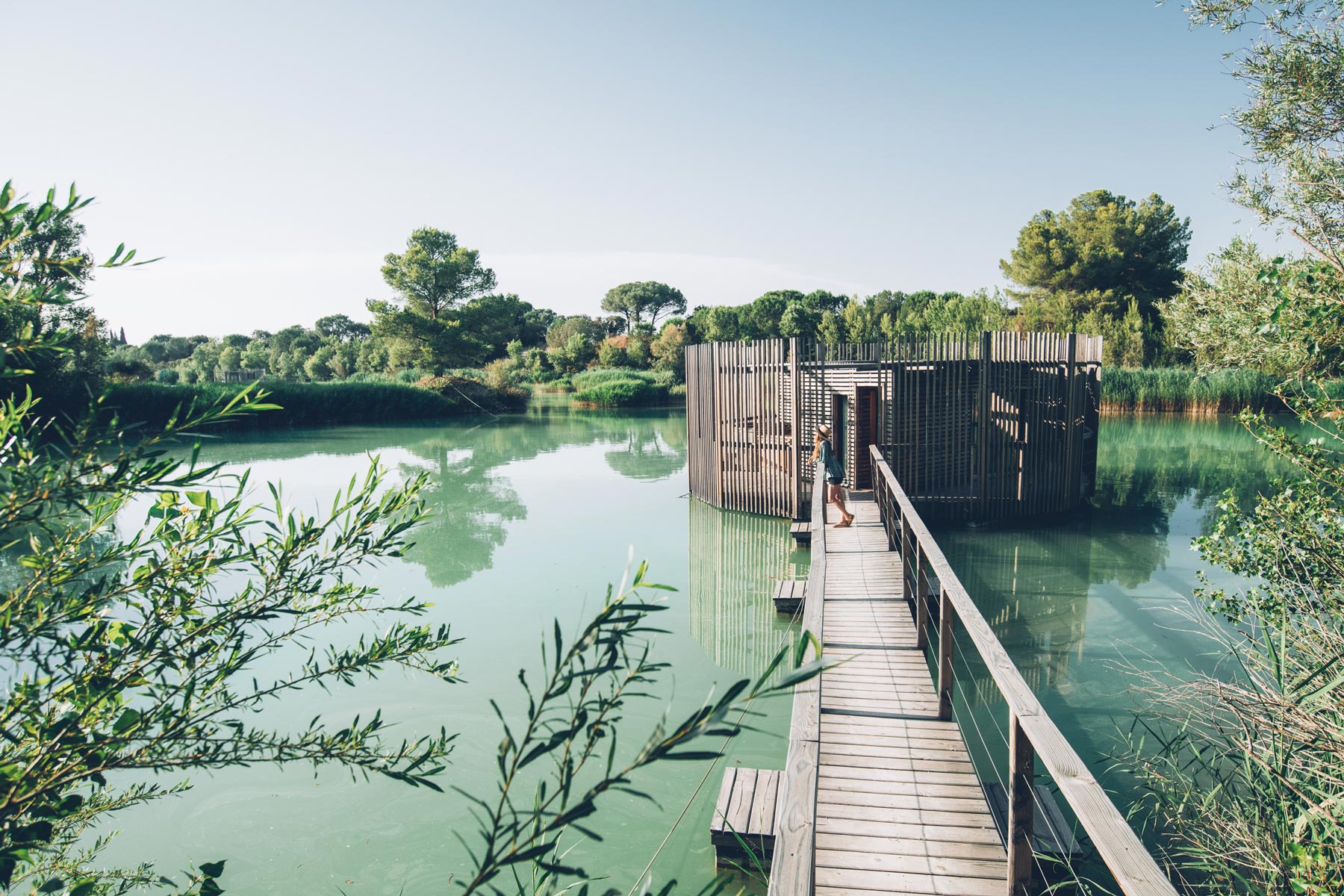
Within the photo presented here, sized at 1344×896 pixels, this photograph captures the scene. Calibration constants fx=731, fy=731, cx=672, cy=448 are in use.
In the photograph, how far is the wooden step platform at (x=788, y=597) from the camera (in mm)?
7809

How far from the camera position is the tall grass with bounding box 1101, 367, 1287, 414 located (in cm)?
2581

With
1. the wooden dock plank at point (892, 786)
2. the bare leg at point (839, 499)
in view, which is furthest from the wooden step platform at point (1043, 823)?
the bare leg at point (839, 499)

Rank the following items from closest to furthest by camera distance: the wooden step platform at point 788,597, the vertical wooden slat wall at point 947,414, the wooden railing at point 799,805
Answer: the wooden railing at point 799,805, the wooden step platform at point 788,597, the vertical wooden slat wall at point 947,414

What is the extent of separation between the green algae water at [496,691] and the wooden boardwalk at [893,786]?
738 mm

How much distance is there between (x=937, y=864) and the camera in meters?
3.14

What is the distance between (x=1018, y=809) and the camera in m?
2.73

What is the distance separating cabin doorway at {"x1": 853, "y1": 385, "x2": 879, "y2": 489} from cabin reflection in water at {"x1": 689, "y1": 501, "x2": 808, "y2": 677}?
1.42 metres

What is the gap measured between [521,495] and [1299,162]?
41.7ft

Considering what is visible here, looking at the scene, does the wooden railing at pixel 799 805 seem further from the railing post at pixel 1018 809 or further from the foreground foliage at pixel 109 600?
the foreground foliage at pixel 109 600

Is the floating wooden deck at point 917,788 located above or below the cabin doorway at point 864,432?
below

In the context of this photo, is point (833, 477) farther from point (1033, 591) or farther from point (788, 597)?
point (1033, 591)

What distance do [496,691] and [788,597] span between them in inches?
126

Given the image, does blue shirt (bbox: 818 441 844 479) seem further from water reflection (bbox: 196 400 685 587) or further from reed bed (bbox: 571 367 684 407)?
reed bed (bbox: 571 367 684 407)

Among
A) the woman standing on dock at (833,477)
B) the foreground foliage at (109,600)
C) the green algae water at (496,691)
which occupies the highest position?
the foreground foliage at (109,600)
